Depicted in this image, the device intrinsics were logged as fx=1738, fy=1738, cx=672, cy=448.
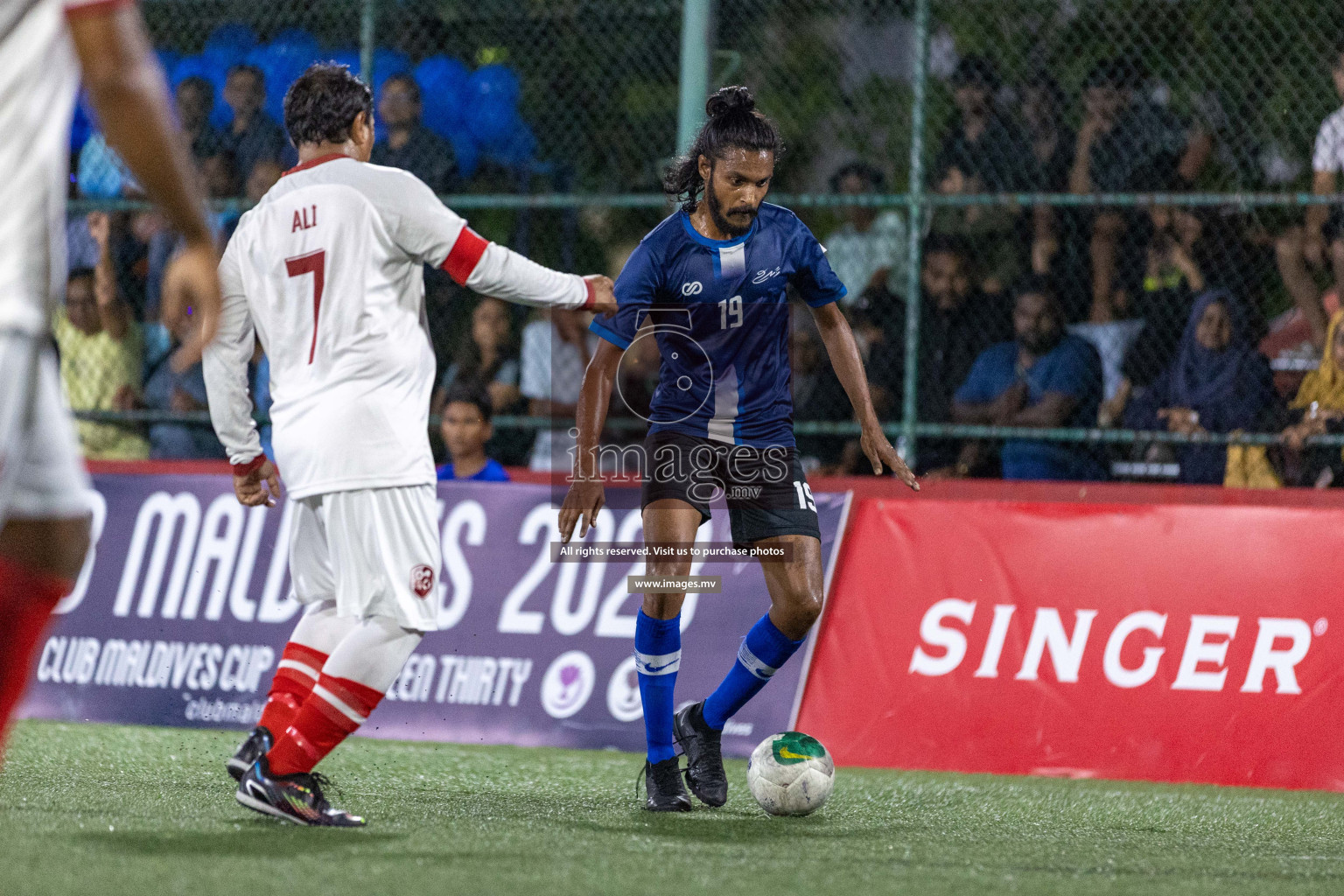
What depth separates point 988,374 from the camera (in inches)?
362

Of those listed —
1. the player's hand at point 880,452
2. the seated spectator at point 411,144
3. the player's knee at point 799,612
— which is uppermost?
the seated spectator at point 411,144

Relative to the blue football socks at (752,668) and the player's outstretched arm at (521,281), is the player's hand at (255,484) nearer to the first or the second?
the player's outstretched arm at (521,281)

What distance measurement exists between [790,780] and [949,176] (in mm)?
4761

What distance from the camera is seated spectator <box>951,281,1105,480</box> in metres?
8.94

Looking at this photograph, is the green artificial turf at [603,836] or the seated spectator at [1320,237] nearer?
the green artificial turf at [603,836]

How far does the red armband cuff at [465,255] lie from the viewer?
4969mm

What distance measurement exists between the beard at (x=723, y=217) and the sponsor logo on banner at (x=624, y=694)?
8.58 feet

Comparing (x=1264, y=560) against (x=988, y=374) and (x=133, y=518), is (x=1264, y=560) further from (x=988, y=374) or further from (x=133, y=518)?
(x=133, y=518)

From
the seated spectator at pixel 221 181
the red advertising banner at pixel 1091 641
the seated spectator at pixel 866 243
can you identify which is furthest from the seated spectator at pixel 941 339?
the seated spectator at pixel 221 181

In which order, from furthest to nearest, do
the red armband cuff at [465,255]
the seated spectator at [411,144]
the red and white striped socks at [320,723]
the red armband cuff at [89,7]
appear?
1. the seated spectator at [411,144]
2. the red armband cuff at [465,255]
3. the red and white striped socks at [320,723]
4. the red armband cuff at [89,7]

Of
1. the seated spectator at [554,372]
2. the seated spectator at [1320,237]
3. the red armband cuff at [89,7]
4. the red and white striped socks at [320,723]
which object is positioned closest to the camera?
the red armband cuff at [89,7]

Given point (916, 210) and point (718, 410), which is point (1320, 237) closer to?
point (916, 210)

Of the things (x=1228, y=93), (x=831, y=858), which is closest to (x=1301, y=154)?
(x=1228, y=93)

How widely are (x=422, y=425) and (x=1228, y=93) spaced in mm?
5752
